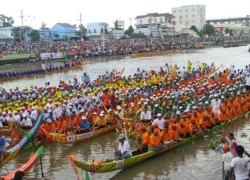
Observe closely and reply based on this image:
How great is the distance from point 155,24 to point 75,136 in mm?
94989

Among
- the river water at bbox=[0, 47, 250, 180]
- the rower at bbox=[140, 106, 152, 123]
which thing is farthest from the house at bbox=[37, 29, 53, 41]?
the river water at bbox=[0, 47, 250, 180]

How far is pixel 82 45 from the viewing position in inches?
2431

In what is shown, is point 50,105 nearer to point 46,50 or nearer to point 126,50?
point 46,50

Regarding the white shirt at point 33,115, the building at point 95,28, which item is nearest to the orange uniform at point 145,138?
the white shirt at point 33,115

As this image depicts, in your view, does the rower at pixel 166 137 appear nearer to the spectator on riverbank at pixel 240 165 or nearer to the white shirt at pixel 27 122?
the spectator on riverbank at pixel 240 165

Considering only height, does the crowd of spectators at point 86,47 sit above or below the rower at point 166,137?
above

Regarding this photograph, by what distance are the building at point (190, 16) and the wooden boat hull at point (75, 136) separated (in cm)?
11572

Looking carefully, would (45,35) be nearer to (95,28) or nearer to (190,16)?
(95,28)

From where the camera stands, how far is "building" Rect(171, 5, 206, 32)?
5049 inches

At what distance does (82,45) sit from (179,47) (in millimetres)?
19091

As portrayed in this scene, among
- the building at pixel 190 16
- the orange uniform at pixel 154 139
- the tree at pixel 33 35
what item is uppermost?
the building at pixel 190 16

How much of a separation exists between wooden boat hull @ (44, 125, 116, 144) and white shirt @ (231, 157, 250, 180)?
7.08 meters

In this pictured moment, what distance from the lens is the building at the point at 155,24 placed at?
329 feet

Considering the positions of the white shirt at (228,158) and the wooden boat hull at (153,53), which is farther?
the wooden boat hull at (153,53)
